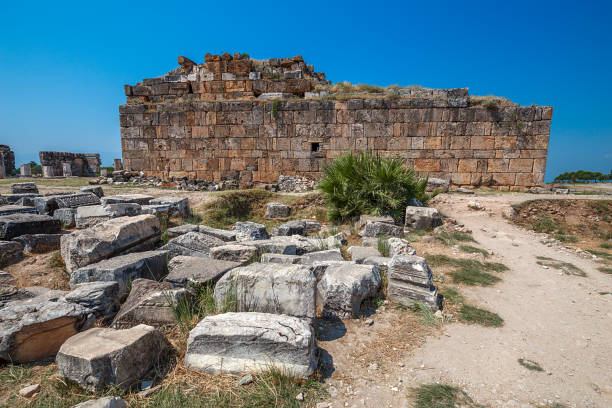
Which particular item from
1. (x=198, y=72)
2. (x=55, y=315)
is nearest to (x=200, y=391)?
(x=55, y=315)

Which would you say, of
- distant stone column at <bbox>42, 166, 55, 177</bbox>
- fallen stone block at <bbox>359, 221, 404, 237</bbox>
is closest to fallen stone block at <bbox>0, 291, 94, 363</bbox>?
fallen stone block at <bbox>359, 221, 404, 237</bbox>

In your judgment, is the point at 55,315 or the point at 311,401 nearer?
the point at 311,401

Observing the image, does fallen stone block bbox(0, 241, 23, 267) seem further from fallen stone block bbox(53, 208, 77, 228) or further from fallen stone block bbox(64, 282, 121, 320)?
fallen stone block bbox(64, 282, 121, 320)

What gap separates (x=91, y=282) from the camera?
124 inches

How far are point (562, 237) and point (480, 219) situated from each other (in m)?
1.58

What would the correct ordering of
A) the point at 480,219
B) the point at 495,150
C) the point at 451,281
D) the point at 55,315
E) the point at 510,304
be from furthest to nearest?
the point at 495,150
the point at 480,219
the point at 451,281
the point at 510,304
the point at 55,315

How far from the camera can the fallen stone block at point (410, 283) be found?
326 centimetres

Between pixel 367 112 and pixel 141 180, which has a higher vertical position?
pixel 367 112

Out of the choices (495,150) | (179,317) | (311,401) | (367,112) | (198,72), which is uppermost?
(198,72)

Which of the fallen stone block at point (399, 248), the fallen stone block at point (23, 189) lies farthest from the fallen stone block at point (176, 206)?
the fallen stone block at point (399, 248)

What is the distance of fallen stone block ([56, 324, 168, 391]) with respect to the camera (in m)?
1.94

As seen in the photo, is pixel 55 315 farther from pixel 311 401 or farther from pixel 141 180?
pixel 141 180

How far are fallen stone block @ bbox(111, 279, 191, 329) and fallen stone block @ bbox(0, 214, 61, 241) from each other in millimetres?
3309

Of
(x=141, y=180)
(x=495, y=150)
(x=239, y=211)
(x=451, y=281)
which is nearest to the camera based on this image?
(x=451, y=281)
